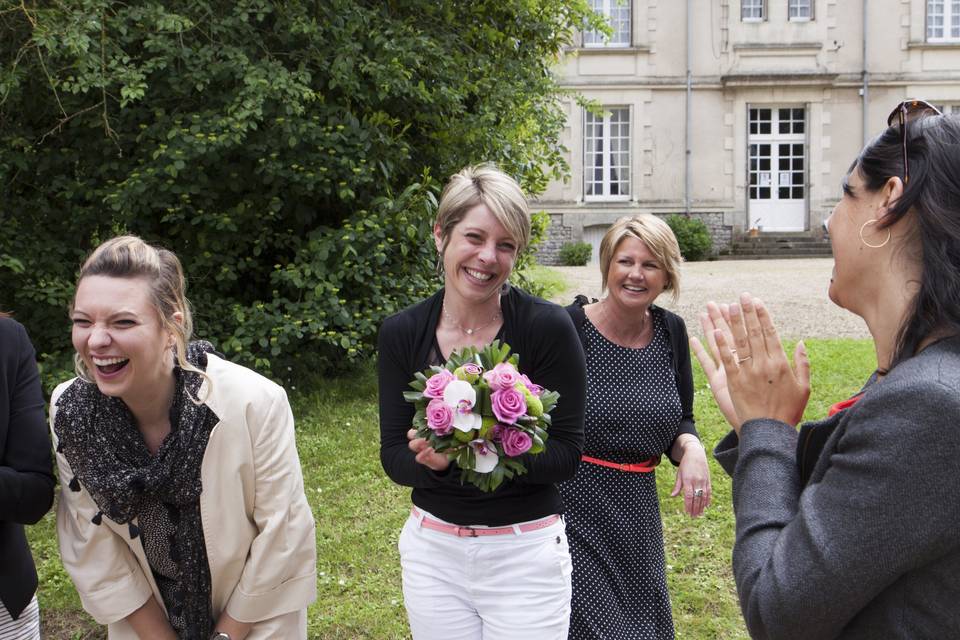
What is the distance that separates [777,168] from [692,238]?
4432 mm

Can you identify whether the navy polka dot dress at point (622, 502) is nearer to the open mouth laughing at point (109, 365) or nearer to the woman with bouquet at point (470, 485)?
the woman with bouquet at point (470, 485)

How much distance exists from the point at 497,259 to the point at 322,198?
5.72 m

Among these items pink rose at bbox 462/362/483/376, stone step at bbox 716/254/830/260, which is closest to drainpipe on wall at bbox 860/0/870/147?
stone step at bbox 716/254/830/260

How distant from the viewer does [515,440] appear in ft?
8.25

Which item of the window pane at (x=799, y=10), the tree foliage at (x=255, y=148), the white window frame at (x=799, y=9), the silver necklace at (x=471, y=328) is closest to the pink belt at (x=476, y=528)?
the silver necklace at (x=471, y=328)

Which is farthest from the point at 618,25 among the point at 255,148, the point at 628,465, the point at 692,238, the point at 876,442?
the point at 876,442

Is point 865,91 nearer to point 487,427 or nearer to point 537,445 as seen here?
point 537,445

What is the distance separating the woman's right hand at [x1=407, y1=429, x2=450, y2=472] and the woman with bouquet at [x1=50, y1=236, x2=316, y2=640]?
53 cm

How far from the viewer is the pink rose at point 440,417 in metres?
2.46

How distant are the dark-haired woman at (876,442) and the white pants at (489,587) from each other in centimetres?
106

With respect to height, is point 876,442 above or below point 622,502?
above

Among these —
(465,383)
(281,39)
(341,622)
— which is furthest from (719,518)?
(281,39)

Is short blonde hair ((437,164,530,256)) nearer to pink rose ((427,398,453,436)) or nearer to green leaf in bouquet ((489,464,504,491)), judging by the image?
pink rose ((427,398,453,436))

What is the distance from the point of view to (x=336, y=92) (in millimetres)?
7828
